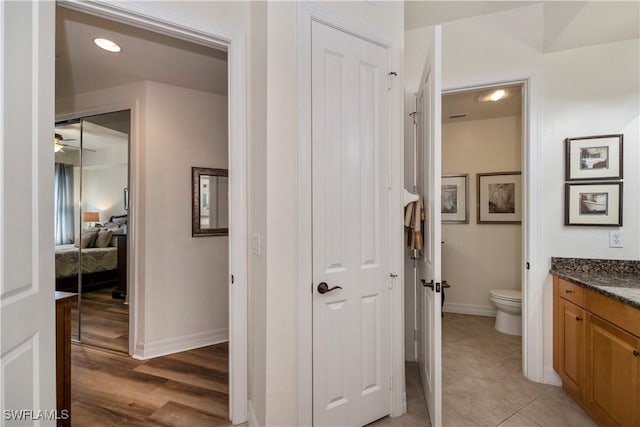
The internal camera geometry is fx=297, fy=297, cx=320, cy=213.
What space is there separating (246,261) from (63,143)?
3.20 metres

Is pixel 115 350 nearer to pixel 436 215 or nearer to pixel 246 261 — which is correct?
pixel 246 261

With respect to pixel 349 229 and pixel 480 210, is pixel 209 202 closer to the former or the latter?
pixel 349 229

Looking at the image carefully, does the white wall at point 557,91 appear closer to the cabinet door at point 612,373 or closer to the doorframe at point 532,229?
the doorframe at point 532,229

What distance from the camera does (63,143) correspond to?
3.49 meters

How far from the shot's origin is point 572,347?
205 cm

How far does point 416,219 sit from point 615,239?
151 centimetres

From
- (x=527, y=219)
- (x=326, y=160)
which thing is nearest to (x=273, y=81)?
(x=326, y=160)

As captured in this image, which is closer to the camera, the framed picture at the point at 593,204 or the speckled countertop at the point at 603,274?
the speckled countertop at the point at 603,274

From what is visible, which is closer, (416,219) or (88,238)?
(416,219)

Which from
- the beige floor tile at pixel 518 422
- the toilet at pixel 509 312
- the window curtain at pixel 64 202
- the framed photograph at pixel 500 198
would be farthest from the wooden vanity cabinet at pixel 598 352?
the window curtain at pixel 64 202

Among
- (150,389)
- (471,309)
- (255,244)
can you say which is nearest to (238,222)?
(255,244)

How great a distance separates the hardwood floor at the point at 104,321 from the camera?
2.98m

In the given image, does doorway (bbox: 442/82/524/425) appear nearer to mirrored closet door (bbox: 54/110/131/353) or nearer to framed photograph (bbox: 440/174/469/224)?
framed photograph (bbox: 440/174/469/224)

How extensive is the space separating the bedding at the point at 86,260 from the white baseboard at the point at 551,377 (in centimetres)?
404
